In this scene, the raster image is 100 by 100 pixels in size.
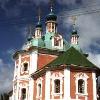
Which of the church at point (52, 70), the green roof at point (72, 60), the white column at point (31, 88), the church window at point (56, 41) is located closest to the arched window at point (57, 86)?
the church at point (52, 70)

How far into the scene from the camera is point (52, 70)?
37938 millimetres

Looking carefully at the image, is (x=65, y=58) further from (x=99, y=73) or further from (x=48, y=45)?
(x=48, y=45)

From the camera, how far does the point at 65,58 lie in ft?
126

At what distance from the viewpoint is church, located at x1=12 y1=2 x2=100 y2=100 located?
121ft

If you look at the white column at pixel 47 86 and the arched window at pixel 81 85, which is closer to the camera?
the arched window at pixel 81 85

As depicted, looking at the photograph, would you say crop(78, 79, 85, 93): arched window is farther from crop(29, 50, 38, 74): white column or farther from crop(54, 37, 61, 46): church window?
crop(54, 37, 61, 46): church window

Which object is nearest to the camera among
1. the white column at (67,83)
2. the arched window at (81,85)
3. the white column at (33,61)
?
the white column at (67,83)

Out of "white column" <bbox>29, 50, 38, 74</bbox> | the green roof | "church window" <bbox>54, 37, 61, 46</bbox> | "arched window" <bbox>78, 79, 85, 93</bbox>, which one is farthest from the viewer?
"church window" <bbox>54, 37, 61, 46</bbox>

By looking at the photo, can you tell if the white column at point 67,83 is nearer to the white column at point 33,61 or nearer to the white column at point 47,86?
the white column at point 47,86

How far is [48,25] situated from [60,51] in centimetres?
508

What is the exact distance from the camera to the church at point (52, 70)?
121 feet

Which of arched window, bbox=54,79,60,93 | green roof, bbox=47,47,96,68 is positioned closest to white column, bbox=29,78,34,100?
green roof, bbox=47,47,96,68

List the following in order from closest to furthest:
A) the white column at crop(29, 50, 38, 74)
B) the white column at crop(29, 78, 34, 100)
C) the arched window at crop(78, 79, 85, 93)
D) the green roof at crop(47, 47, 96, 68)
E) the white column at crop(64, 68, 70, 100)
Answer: the white column at crop(64, 68, 70, 100)
the arched window at crop(78, 79, 85, 93)
the green roof at crop(47, 47, 96, 68)
the white column at crop(29, 78, 34, 100)
the white column at crop(29, 50, 38, 74)

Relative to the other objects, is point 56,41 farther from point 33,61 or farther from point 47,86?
point 47,86
